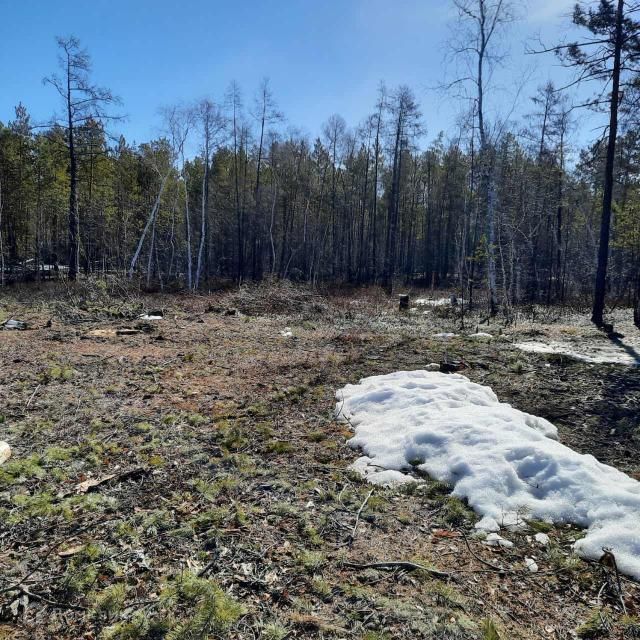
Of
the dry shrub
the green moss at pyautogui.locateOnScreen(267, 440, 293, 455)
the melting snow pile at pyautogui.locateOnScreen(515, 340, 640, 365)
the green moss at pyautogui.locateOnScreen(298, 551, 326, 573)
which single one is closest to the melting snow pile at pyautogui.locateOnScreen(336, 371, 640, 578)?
the green moss at pyautogui.locateOnScreen(267, 440, 293, 455)

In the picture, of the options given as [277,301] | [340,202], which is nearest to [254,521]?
[277,301]

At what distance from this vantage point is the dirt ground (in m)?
2.13

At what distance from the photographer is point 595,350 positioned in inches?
321

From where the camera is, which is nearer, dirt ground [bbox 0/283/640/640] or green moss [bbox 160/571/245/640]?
green moss [bbox 160/571/245/640]

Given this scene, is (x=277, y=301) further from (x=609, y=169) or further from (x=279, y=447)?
(x=279, y=447)

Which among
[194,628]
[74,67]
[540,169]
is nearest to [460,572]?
[194,628]

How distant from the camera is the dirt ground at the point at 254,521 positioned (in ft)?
6.98

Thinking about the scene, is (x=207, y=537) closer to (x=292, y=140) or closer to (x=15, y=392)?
(x=15, y=392)

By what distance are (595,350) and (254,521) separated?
774 cm

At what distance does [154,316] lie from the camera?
12.7 meters

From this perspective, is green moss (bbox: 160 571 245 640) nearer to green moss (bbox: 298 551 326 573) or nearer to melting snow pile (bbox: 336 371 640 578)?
green moss (bbox: 298 551 326 573)

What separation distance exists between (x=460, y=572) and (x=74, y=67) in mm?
23364

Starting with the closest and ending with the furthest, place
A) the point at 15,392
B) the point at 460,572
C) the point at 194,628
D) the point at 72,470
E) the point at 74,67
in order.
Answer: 1. the point at 194,628
2. the point at 460,572
3. the point at 72,470
4. the point at 15,392
5. the point at 74,67

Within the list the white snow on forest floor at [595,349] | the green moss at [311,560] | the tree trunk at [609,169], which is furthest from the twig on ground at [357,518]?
the tree trunk at [609,169]
